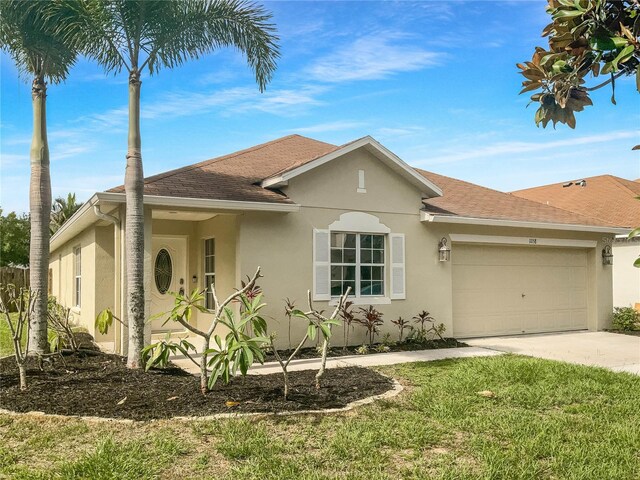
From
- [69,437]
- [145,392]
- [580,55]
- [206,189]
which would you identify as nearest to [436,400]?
[145,392]

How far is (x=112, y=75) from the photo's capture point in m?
9.24

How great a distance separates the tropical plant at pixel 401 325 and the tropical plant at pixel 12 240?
27.4 meters

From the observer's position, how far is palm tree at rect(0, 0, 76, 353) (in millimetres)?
8961

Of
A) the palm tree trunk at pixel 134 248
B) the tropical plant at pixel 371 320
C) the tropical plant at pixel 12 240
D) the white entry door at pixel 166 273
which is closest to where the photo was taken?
the palm tree trunk at pixel 134 248

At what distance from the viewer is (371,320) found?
1121cm

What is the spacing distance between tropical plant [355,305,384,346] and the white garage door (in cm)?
248

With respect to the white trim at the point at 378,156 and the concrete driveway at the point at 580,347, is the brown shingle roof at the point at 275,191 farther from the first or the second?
the concrete driveway at the point at 580,347

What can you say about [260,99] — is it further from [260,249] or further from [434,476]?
[434,476]

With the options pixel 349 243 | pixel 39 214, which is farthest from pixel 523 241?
pixel 39 214

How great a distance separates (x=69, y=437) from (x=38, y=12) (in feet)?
21.9

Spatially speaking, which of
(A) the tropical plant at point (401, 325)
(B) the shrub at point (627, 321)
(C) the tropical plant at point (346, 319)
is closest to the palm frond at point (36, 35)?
(C) the tropical plant at point (346, 319)

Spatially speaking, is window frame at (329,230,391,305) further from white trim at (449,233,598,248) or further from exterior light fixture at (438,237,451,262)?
white trim at (449,233,598,248)

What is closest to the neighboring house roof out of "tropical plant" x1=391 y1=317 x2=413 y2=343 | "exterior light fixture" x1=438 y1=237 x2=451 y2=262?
"exterior light fixture" x1=438 y1=237 x2=451 y2=262

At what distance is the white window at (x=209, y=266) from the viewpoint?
40.0 feet
